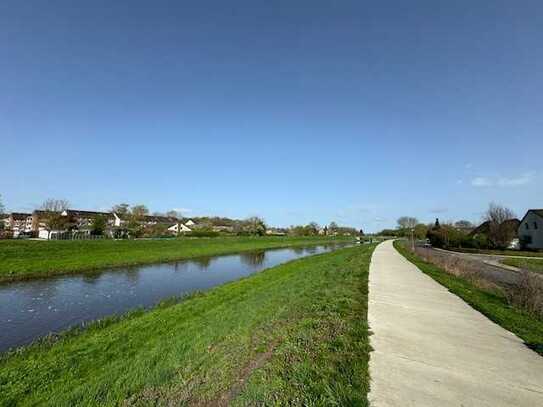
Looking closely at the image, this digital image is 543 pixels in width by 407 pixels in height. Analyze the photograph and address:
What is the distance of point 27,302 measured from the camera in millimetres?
13086

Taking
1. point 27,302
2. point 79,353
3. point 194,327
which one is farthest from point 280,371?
point 27,302

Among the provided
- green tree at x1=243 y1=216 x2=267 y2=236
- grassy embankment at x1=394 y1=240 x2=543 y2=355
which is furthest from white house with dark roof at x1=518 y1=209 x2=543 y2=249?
green tree at x1=243 y1=216 x2=267 y2=236

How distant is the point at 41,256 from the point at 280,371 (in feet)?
90.7

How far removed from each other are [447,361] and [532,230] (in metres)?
54.4

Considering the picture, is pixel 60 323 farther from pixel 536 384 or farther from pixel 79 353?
pixel 536 384

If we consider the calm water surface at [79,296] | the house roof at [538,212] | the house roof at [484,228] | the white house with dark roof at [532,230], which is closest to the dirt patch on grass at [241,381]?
the calm water surface at [79,296]

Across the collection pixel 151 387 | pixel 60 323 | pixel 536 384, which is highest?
pixel 536 384

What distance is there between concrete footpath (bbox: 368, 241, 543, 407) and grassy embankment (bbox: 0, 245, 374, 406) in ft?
1.18

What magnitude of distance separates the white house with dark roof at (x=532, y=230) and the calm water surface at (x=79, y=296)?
4672 centimetres

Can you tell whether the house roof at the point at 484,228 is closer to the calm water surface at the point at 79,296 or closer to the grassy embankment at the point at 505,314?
the grassy embankment at the point at 505,314

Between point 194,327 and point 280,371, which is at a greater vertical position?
point 280,371

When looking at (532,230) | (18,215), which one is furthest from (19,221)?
(532,230)

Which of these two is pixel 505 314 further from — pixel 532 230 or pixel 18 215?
pixel 18 215

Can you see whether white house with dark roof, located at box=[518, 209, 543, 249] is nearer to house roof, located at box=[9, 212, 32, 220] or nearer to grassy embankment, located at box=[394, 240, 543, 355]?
grassy embankment, located at box=[394, 240, 543, 355]
